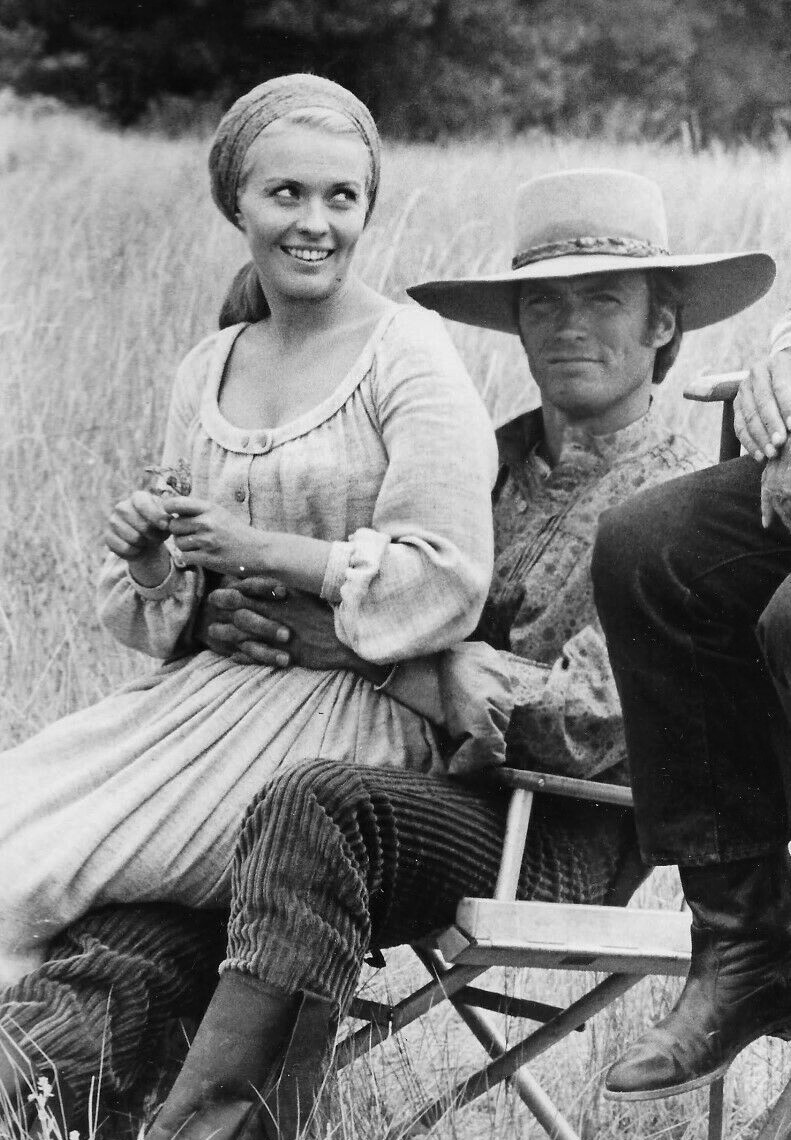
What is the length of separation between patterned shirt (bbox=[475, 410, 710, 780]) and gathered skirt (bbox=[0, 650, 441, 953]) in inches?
9.4

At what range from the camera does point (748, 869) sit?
9.05ft

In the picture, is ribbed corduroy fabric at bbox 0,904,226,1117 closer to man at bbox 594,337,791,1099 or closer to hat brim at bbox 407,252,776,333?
man at bbox 594,337,791,1099

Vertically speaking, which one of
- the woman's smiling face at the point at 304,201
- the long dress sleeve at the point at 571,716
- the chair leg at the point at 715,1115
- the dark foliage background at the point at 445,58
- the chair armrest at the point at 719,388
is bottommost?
the chair leg at the point at 715,1115

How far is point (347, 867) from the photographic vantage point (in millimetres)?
2859

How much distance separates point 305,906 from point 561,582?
89 centimetres

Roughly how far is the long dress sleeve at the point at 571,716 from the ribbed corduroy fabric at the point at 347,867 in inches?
5.8

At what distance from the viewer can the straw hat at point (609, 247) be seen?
352cm

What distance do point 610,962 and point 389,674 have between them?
655 mm

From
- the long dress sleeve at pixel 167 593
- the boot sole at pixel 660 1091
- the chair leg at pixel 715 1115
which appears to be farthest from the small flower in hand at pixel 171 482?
the chair leg at pixel 715 1115

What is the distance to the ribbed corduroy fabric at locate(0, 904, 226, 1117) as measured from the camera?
9.93 ft

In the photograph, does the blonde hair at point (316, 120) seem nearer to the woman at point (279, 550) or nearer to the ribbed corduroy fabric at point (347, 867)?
the woman at point (279, 550)

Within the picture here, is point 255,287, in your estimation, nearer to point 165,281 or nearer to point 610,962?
point 610,962

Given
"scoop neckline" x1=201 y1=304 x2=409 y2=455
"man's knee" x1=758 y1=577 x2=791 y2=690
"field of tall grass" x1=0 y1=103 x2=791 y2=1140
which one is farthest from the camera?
"field of tall grass" x1=0 y1=103 x2=791 y2=1140

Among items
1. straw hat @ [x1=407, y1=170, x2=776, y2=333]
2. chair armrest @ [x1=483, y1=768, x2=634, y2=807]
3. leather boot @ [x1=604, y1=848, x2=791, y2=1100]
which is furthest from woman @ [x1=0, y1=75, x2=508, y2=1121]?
leather boot @ [x1=604, y1=848, x2=791, y2=1100]
